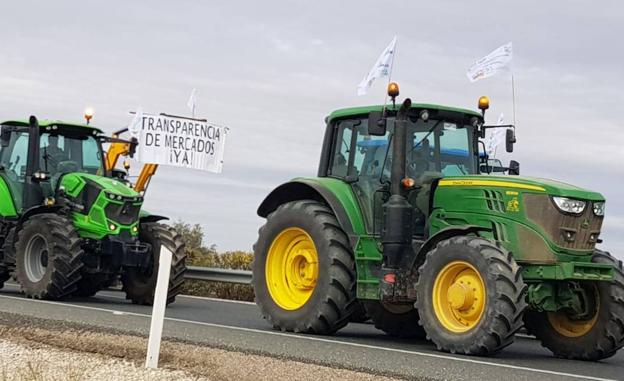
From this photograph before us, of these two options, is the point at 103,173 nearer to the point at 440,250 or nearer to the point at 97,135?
the point at 97,135

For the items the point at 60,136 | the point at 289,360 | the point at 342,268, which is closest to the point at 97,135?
the point at 60,136

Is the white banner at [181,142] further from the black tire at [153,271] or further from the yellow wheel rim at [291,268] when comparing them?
the yellow wheel rim at [291,268]

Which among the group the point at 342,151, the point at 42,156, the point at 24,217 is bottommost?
the point at 24,217

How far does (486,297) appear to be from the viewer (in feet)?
33.7

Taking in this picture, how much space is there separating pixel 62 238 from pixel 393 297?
5781 millimetres

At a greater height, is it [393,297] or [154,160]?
[154,160]

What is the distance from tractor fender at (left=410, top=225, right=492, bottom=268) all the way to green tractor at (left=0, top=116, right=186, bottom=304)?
549 cm

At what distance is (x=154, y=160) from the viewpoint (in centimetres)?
2122

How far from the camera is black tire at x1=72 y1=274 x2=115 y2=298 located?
53.7ft

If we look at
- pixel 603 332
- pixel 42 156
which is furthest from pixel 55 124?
pixel 603 332

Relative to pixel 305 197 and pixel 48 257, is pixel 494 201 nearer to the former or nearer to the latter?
pixel 305 197

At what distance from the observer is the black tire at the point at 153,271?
16.1 meters

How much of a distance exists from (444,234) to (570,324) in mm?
1605

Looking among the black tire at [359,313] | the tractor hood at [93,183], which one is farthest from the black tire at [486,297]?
the tractor hood at [93,183]
